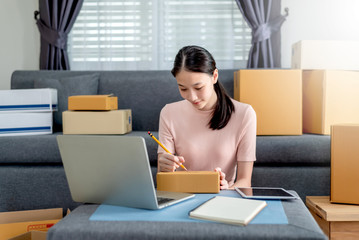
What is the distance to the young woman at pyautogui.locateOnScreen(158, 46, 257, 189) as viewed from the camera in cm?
137

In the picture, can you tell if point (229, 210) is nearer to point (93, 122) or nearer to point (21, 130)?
point (93, 122)

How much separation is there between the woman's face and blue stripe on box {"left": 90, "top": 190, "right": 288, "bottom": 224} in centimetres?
57

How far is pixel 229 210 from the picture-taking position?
77 cm

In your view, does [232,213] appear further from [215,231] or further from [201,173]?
[201,173]

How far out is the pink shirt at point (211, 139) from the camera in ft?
4.69

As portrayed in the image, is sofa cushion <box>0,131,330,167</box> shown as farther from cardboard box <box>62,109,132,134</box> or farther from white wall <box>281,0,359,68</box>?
white wall <box>281,0,359,68</box>

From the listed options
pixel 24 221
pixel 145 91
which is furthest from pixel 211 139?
pixel 145 91

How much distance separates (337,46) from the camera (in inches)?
88.4

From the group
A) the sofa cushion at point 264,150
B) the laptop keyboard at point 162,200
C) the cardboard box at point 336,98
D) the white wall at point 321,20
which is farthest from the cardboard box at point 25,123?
the white wall at point 321,20

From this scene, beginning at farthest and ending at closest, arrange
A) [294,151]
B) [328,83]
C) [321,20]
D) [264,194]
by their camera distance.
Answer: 1. [321,20]
2. [328,83]
3. [294,151]
4. [264,194]

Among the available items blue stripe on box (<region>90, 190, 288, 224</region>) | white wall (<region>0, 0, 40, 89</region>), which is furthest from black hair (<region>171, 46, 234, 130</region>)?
white wall (<region>0, 0, 40, 89</region>)

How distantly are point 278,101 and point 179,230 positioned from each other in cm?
160

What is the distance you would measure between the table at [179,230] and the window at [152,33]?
8.39ft

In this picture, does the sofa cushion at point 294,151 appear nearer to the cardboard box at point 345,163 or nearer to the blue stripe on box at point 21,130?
the cardboard box at point 345,163
